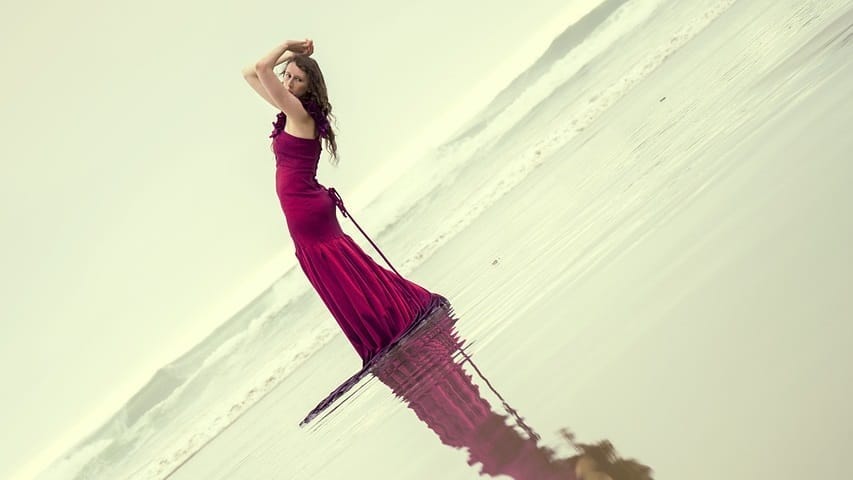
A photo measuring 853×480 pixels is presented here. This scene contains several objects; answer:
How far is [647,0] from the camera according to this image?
313 inches

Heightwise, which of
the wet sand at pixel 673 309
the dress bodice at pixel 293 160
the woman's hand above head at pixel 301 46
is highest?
the woman's hand above head at pixel 301 46

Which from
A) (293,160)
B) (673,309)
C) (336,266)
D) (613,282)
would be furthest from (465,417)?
(293,160)

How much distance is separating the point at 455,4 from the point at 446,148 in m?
1.06

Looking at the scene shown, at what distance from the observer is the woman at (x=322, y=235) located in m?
3.33

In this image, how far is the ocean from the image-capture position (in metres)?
1.88

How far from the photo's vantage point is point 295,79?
10.9 feet

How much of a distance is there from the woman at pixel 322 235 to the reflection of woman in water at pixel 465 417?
92 millimetres

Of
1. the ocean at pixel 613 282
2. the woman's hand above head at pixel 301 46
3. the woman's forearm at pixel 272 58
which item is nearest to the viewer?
the ocean at pixel 613 282

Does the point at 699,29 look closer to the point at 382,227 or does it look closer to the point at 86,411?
the point at 382,227

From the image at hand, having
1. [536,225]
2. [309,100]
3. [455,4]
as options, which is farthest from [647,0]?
[309,100]

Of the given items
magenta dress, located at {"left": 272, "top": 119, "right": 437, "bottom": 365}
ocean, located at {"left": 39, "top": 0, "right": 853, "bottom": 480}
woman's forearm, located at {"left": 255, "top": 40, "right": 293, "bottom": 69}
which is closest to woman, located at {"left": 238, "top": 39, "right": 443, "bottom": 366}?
magenta dress, located at {"left": 272, "top": 119, "right": 437, "bottom": 365}

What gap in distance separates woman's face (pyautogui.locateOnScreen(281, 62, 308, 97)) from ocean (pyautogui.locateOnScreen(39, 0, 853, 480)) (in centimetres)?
103

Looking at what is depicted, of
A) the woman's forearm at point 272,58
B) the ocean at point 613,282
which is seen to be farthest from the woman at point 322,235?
the ocean at point 613,282

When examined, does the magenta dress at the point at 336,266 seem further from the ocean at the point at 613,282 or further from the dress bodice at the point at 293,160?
the ocean at the point at 613,282
